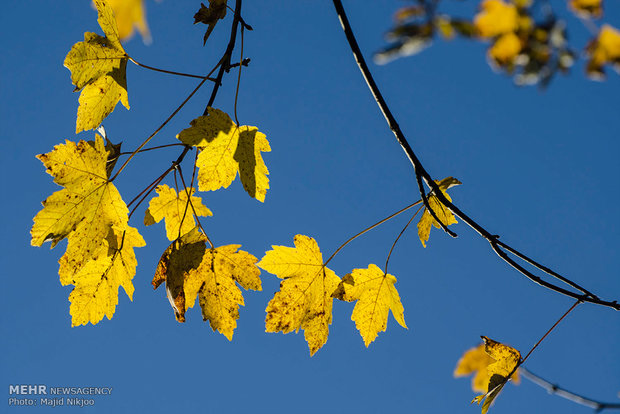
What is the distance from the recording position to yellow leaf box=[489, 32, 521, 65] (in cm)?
103

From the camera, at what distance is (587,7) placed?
98 centimetres

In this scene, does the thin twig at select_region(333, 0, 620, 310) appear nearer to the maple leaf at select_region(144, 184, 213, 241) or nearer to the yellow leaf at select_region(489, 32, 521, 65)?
the yellow leaf at select_region(489, 32, 521, 65)

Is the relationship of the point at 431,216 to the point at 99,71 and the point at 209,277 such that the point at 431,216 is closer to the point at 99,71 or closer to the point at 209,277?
the point at 209,277

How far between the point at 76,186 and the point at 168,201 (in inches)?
18.5

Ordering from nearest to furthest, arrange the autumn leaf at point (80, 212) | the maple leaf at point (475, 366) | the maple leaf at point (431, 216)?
the autumn leaf at point (80, 212) < the maple leaf at point (431, 216) < the maple leaf at point (475, 366)

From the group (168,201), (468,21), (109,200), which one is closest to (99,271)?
(109,200)

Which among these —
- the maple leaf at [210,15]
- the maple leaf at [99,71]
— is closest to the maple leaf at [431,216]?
the maple leaf at [210,15]

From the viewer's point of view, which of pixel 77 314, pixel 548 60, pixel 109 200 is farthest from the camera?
pixel 77 314

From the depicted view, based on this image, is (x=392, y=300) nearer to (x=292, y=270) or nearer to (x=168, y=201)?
(x=292, y=270)

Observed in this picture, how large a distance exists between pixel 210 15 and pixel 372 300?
120 cm

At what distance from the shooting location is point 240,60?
170 cm

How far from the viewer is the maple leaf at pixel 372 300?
1.98m

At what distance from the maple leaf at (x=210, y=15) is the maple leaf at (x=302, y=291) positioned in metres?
0.82

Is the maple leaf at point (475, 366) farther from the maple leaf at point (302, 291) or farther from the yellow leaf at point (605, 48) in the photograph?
the yellow leaf at point (605, 48)
